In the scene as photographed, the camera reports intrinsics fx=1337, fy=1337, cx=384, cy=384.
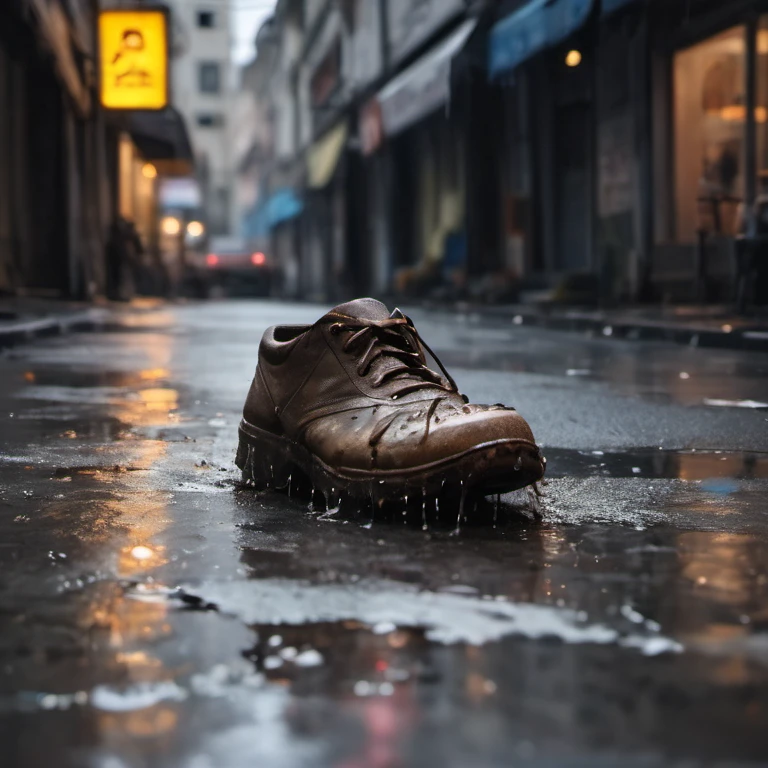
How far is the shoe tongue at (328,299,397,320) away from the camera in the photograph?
121 inches

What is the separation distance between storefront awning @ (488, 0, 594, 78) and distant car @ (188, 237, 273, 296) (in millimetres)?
23169

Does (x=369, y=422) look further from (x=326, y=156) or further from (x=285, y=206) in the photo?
(x=285, y=206)

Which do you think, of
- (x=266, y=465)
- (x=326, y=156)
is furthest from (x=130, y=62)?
(x=266, y=465)

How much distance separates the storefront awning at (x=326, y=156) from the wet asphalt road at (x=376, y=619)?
1179 inches

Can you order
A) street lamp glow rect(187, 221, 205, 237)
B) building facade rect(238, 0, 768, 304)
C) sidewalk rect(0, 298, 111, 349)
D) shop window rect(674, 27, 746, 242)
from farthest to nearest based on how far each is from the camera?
street lamp glow rect(187, 221, 205, 237), building facade rect(238, 0, 768, 304), shop window rect(674, 27, 746, 242), sidewalk rect(0, 298, 111, 349)

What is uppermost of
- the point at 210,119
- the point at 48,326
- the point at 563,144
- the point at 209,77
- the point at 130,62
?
the point at 209,77

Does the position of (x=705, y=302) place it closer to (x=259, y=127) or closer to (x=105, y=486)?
(x=105, y=486)

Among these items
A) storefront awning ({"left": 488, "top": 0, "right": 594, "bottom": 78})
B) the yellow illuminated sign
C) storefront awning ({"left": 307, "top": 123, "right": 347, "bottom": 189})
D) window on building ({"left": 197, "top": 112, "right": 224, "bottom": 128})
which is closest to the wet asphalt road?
storefront awning ({"left": 488, "top": 0, "right": 594, "bottom": 78})

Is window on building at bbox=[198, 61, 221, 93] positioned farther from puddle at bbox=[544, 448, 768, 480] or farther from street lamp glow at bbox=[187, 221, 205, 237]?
puddle at bbox=[544, 448, 768, 480]

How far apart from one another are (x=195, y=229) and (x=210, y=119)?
14.7 metres

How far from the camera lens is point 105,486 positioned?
3.21 meters

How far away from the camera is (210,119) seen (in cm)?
7756

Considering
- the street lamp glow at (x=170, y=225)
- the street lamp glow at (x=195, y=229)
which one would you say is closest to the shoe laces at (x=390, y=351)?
the street lamp glow at (x=170, y=225)

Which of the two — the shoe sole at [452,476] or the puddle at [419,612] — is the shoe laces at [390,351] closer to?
the shoe sole at [452,476]
